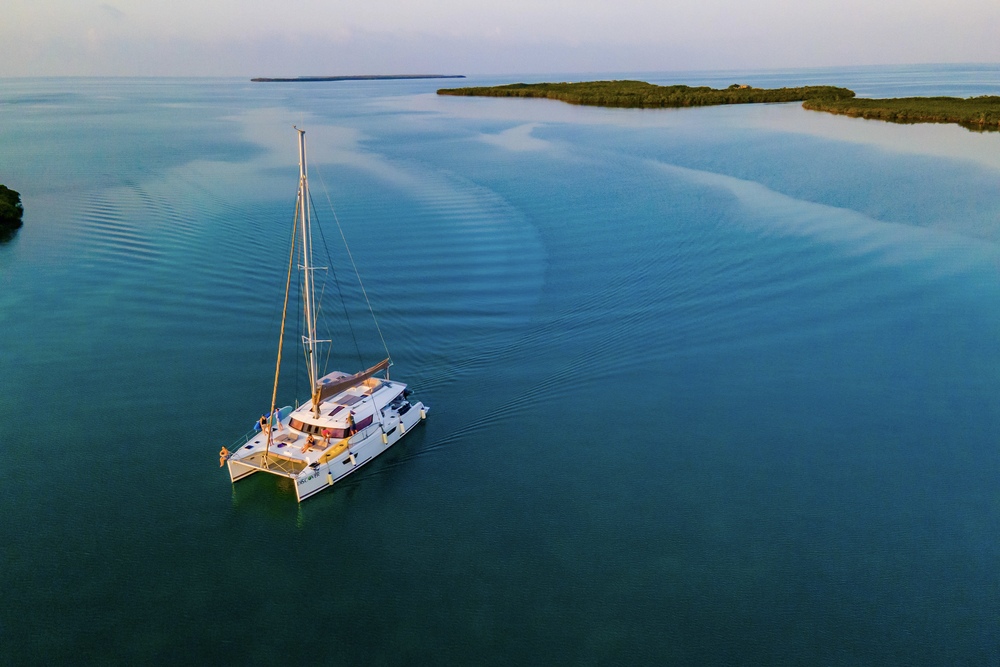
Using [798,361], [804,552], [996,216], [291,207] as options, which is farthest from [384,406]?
[996,216]

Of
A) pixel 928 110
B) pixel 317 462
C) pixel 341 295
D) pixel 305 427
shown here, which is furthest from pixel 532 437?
pixel 928 110

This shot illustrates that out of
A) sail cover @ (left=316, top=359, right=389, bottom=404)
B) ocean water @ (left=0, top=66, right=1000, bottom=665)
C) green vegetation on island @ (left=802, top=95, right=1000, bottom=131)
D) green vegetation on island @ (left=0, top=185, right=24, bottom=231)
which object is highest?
green vegetation on island @ (left=802, top=95, right=1000, bottom=131)

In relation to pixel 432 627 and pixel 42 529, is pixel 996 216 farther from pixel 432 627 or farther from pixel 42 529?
pixel 42 529

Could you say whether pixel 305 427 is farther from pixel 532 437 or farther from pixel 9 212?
pixel 9 212

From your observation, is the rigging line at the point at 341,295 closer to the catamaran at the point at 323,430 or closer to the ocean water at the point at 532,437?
the ocean water at the point at 532,437

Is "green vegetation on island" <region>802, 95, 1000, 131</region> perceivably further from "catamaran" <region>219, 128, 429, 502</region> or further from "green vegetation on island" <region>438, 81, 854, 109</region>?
"catamaran" <region>219, 128, 429, 502</region>

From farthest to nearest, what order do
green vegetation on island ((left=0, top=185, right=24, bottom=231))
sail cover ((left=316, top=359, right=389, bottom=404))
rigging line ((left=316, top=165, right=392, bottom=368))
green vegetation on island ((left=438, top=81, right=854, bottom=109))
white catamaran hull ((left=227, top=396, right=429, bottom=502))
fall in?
green vegetation on island ((left=438, top=81, right=854, bottom=109)), green vegetation on island ((left=0, top=185, right=24, bottom=231)), rigging line ((left=316, top=165, right=392, bottom=368)), sail cover ((left=316, top=359, right=389, bottom=404)), white catamaran hull ((left=227, top=396, right=429, bottom=502))

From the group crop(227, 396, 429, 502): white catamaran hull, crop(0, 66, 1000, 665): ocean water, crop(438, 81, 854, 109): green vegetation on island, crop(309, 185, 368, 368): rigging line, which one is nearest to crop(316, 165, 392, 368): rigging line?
crop(0, 66, 1000, 665): ocean water
